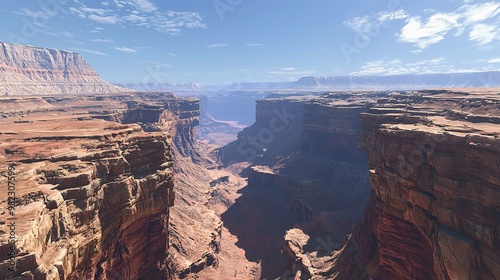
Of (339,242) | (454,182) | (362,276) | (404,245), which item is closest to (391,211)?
(404,245)

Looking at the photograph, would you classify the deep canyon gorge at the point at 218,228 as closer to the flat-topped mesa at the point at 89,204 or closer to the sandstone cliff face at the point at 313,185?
the flat-topped mesa at the point at 89,204

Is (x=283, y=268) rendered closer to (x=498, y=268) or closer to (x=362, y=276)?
(x=362, y=276)

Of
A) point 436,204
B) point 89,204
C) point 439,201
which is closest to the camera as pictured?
point 89,204

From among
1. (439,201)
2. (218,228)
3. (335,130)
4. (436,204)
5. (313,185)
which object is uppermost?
(439,201)

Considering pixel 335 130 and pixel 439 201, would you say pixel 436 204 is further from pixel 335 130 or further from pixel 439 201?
pixel 335 130

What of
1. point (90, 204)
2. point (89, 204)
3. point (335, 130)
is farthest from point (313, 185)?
point (89, 204)

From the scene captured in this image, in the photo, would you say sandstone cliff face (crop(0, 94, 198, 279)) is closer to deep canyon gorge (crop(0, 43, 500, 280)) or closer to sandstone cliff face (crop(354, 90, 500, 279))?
deep canyon gorge (crop(0, 43, 500, 280))

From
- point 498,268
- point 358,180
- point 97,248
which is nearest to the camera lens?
point 498,268
